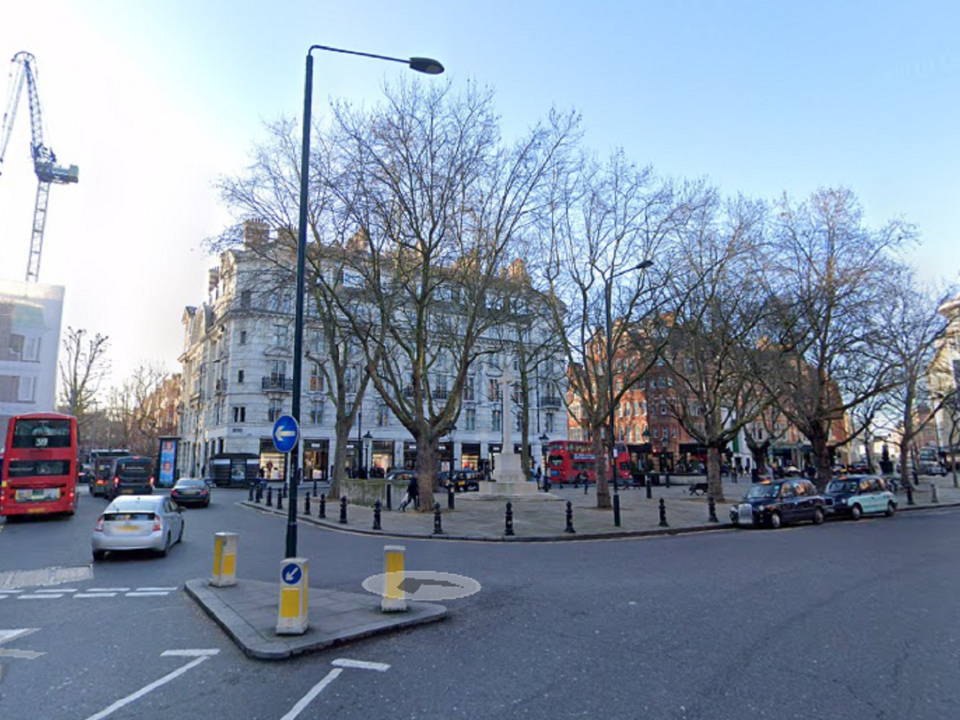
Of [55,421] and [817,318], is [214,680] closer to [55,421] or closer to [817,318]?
[55,421]

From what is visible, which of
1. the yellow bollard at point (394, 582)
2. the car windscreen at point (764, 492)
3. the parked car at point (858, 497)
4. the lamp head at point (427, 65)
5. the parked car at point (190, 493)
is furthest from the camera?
the parked car at point (190, 493)

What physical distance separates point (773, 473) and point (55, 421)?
48664 mm

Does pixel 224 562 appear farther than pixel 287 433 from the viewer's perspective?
Yes

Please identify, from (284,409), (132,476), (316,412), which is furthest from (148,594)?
(284,409)

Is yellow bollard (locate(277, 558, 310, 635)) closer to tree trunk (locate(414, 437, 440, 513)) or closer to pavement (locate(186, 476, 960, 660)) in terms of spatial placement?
pavement (locate(186, 476, 960, 660))

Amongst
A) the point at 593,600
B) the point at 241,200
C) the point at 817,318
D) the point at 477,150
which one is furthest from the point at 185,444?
the point at 593,600

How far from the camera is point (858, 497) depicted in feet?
75.5

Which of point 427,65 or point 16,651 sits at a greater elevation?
point 427,65

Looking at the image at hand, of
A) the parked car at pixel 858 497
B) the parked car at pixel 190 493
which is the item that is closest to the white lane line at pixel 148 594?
the parked car at pixel 190 493

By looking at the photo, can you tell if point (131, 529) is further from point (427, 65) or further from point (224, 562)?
point (427, 65)

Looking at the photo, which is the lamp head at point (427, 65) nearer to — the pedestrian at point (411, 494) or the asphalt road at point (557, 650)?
the asphalt road at point (557, 650)

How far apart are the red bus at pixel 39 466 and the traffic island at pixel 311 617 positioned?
1613 centimetres

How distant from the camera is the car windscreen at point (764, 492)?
65.1 feet

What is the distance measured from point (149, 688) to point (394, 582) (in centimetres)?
304
